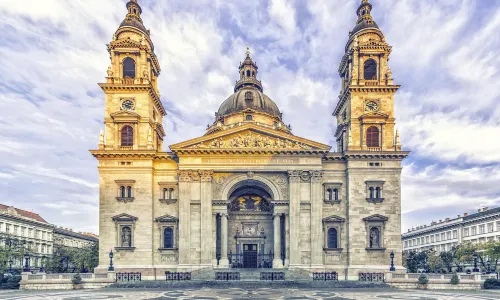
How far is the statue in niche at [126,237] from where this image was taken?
145ft

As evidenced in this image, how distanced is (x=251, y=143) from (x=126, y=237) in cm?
1749

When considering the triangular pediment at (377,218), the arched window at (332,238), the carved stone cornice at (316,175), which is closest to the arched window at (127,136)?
the carved stone cornice at (316,175)

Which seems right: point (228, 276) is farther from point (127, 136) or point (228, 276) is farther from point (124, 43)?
point (124, 43)

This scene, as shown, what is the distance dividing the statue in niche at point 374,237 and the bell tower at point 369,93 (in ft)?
29.8

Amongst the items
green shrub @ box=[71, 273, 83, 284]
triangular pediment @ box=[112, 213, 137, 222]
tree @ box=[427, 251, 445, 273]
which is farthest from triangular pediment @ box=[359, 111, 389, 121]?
green shrub @ box=[71, 273, 83, 284]

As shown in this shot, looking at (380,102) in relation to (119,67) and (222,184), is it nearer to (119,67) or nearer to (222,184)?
(222,184)

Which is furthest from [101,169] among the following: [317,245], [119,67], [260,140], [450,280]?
[450,280]

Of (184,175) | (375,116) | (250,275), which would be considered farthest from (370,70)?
(250,275)

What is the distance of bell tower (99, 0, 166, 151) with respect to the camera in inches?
1810

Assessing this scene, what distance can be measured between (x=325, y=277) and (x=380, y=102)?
21.4 m

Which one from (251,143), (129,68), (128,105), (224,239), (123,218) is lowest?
(224,239)

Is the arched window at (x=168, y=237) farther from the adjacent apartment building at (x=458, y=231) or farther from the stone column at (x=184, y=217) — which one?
the adjacent apartment building at (x=458, y=231)

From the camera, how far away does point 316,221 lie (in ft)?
145

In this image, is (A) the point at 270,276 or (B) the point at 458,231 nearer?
(A) the point at 270,276
